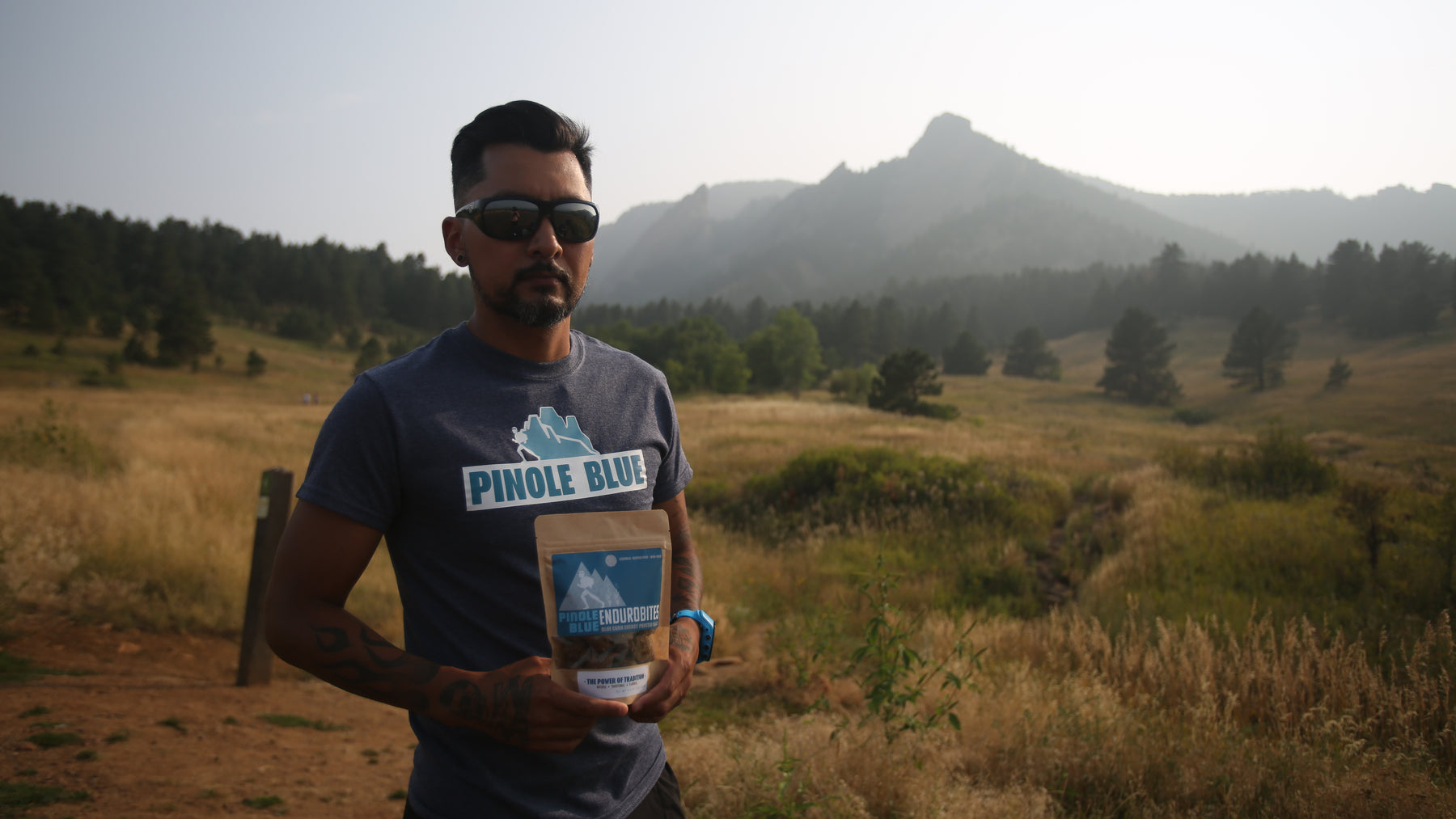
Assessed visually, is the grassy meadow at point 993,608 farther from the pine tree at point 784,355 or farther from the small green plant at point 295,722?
the pine tree at point 784,355

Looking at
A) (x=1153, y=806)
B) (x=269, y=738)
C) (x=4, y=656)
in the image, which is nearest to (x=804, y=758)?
(x=1153, y=806)

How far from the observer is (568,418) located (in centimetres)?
193

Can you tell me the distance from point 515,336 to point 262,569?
237 inches

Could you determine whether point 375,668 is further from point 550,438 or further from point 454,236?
point 454,236

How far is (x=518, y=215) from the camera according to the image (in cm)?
190

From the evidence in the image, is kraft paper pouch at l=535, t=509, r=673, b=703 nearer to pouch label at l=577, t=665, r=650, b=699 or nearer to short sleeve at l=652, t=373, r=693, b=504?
pouch label at l=577, t=665, r=650, b=699

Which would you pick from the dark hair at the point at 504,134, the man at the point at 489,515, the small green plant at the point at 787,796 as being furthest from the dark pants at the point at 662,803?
the dark hair at the point at 504,134

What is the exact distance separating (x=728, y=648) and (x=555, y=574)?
257 inches

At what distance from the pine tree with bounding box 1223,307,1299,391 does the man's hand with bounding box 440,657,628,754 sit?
69809mm

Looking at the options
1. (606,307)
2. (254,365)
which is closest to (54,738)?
(254,365)

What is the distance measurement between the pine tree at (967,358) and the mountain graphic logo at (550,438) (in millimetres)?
90036

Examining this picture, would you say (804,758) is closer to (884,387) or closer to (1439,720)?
(1439,720)

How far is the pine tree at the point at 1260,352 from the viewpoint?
57156mm

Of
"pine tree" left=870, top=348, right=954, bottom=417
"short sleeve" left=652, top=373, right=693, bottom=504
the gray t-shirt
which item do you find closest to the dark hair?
the gray t-shirt
